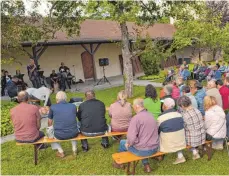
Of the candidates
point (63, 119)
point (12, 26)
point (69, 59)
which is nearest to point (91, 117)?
point (63, 119)

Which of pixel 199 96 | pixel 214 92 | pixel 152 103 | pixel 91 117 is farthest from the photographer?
pixel 214 92

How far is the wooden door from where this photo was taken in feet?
68.0

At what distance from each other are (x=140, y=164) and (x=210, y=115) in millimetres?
1602

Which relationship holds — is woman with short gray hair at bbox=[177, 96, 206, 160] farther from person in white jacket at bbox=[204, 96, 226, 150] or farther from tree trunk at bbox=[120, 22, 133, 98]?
tree trunk at bbox=[120, 22, 133, 98]

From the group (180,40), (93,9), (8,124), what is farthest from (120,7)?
(8,124)

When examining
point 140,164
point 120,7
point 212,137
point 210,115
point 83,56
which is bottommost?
point 140,164

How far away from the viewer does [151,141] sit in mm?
4703

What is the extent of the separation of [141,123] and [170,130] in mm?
583

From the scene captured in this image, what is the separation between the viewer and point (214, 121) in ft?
17.4

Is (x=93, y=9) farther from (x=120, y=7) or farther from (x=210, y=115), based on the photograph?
(x=210, y=115)

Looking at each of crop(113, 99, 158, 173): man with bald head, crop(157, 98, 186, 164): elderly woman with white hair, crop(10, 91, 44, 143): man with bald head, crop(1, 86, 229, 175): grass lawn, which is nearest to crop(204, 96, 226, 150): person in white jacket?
crop(1, 86, 229, 175): grass lawn

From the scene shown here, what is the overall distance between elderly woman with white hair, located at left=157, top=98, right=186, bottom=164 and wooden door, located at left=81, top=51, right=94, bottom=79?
16.1m

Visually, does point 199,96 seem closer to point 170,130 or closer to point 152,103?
point 152,103

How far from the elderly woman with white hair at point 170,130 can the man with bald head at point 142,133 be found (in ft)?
0.58
